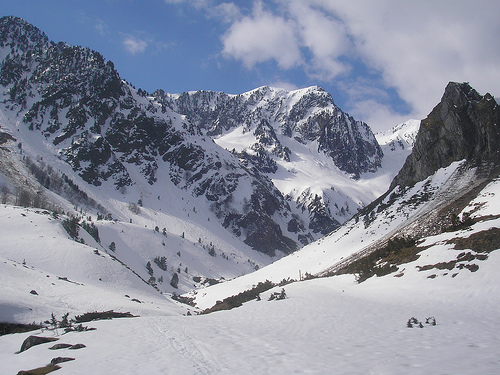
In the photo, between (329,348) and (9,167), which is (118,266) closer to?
(329,348)

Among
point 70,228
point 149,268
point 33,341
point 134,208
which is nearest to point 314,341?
point 33,341

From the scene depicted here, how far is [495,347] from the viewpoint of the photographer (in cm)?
959

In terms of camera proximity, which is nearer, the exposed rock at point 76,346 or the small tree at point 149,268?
the exposed rock at point 76,346

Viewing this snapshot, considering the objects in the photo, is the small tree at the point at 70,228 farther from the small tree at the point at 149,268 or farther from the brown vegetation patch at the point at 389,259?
the small tree at the point at 149,268

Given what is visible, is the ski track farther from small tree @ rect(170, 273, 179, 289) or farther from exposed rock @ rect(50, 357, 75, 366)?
small tree @ rect(170, 273, 179, 289)

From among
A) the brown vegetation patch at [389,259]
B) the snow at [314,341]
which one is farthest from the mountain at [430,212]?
the snow at [314,341]

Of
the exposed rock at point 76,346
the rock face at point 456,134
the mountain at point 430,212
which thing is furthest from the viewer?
the rock face at point 456,134

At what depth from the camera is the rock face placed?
5678 cm

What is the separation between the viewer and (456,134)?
61.0m

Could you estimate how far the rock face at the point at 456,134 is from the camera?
56.8 meters

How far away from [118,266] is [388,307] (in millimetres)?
36383

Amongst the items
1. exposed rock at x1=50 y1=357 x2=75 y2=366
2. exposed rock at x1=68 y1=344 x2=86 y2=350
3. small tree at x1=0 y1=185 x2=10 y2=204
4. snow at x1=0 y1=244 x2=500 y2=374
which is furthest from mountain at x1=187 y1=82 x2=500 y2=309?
small tree at x1=0 y1=185 x2=10 y2=204

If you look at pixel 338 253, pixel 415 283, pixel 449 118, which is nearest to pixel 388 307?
pixel 415 283

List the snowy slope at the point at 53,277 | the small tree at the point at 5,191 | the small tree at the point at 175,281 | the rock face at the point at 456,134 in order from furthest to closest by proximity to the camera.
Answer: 1. the small tree at the point at 5,191
2. the small tree at the point at 175,281
3. the rock face at the point at 456,134
4. the snowy slope at the point at 53,277
